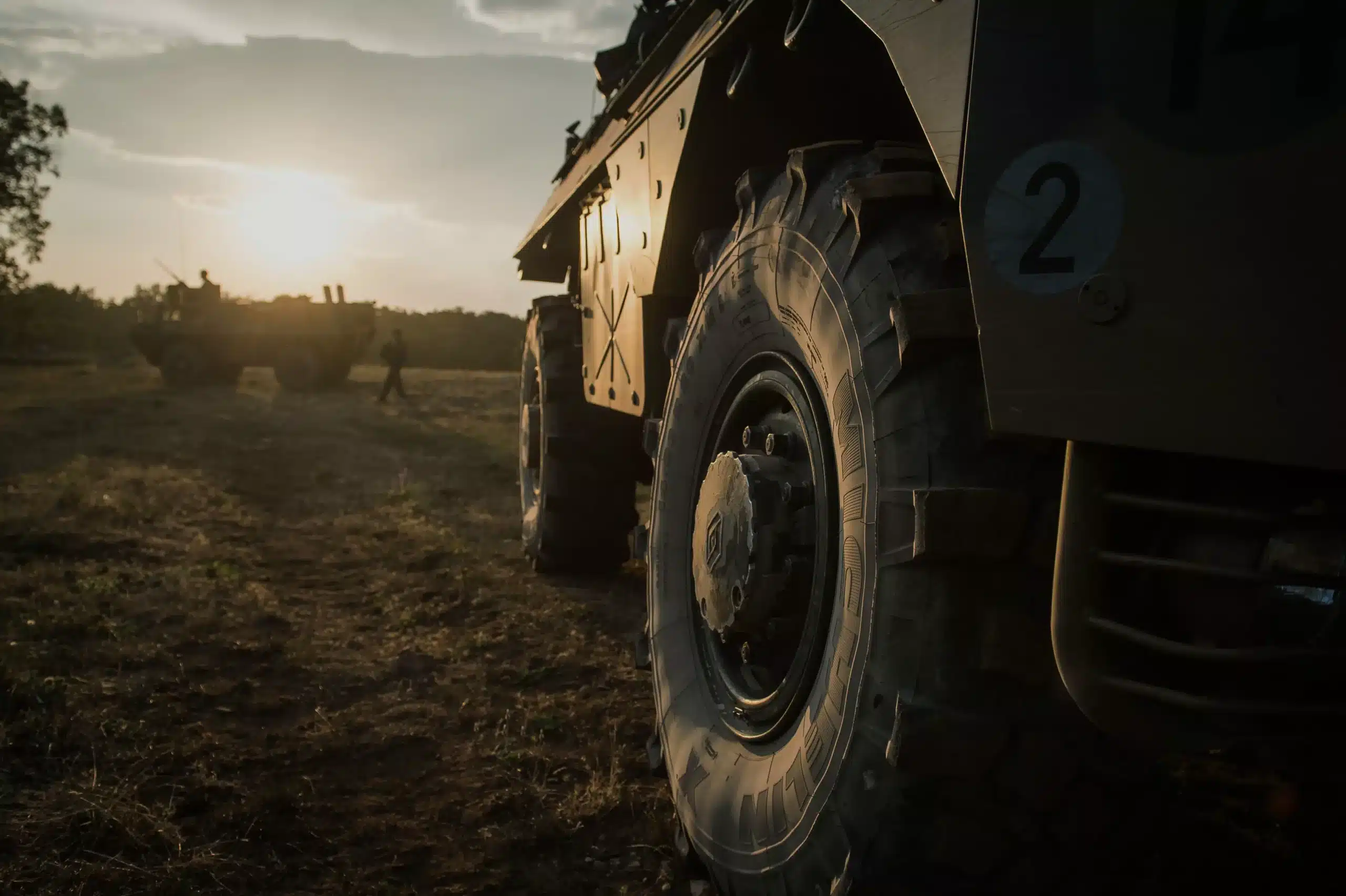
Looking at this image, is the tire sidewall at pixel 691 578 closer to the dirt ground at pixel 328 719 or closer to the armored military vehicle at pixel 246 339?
the dirt ground at pixel 328 719

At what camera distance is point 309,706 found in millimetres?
3281

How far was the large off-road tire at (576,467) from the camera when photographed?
16.1 ft

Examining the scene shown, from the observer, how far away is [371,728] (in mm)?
3092

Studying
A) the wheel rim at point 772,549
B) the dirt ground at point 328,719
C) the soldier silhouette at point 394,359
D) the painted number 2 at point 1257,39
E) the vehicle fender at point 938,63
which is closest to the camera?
the painted number 2 at point 1257,39

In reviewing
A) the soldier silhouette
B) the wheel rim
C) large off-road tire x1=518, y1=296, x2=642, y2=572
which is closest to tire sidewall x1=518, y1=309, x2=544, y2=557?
large off-road tire x1=518, y1=296, x2=642, y2=572

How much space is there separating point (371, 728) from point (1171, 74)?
9.38 ft

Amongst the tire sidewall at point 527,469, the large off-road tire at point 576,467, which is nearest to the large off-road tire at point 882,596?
the large off-road tire at point 576,467

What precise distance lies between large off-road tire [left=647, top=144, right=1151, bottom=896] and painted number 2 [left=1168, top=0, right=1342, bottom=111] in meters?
0.45

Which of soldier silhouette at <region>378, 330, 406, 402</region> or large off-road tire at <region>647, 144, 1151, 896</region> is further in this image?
soldier silhouette at <region>378, 330, 406, 402</region>

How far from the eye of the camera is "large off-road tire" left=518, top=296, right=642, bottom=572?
16.1 ft

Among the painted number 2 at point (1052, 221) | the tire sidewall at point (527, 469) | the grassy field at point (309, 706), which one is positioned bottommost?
the grassy field at point (309, 706)

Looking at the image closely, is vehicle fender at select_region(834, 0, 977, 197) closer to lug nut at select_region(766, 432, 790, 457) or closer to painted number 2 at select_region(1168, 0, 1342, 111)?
painted number 2 at select_region(1168, 0, 1342, 111)

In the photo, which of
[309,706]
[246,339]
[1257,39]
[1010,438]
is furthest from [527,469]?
[246,339]

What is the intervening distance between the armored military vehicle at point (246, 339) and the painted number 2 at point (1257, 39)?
66.8 ft
